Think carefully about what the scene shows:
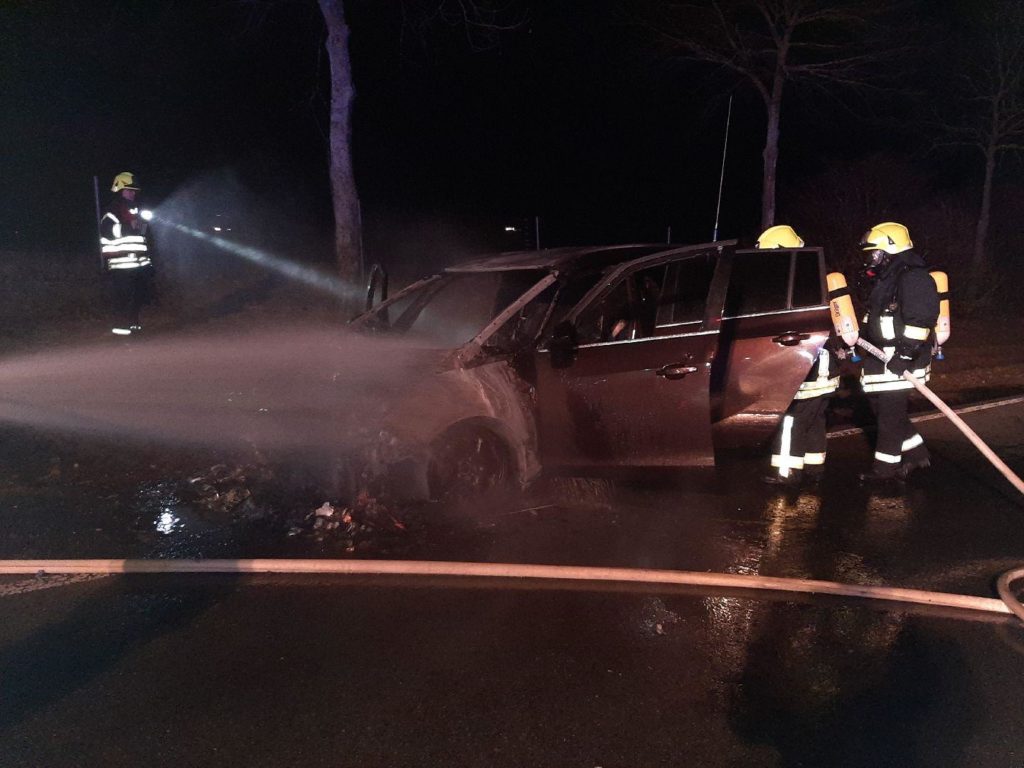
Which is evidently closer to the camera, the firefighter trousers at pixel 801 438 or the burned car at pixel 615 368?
the burned car at pixel 615 368

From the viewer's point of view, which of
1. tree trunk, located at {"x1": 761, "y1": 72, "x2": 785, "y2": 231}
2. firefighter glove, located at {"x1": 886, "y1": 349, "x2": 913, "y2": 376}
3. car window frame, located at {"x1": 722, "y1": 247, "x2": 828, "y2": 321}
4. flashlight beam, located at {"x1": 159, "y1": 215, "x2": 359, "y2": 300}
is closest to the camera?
firefighter glove, located at {"x1": 886, "y1": 349, "x2": 913, "y2": 376}

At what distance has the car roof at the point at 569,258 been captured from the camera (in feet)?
19.9

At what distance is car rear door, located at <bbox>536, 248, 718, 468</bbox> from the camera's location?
5508mm

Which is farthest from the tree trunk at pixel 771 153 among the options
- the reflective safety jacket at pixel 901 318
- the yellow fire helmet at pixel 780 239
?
the reflective safety jacket at pixel 901 318

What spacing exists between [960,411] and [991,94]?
37.8 ft

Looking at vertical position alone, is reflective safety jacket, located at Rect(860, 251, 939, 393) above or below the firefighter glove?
above

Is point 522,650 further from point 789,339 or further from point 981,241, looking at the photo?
point 981,241

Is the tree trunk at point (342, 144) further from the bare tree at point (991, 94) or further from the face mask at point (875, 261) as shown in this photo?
the bare tree at point (991, 94)

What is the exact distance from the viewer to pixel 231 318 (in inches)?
453

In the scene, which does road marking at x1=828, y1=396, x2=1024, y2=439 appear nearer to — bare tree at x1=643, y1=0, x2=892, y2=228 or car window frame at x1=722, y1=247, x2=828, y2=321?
Answer: car window frame at x1=722, y1=247, x2=828, y2=321

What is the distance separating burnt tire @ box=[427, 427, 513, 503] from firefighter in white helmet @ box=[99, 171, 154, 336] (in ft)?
19.5

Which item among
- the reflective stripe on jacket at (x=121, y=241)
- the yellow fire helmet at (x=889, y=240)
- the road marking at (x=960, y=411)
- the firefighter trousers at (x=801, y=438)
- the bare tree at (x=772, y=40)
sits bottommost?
the road marking at (x=960, y=411)

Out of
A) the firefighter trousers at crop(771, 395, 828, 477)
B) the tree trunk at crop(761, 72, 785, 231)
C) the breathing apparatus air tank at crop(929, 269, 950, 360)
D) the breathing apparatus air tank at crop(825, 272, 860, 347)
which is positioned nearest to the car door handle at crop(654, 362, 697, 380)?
the firefighter trousers at crop(771, 395, 828, 477)

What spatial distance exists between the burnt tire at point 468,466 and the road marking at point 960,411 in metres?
3.84
